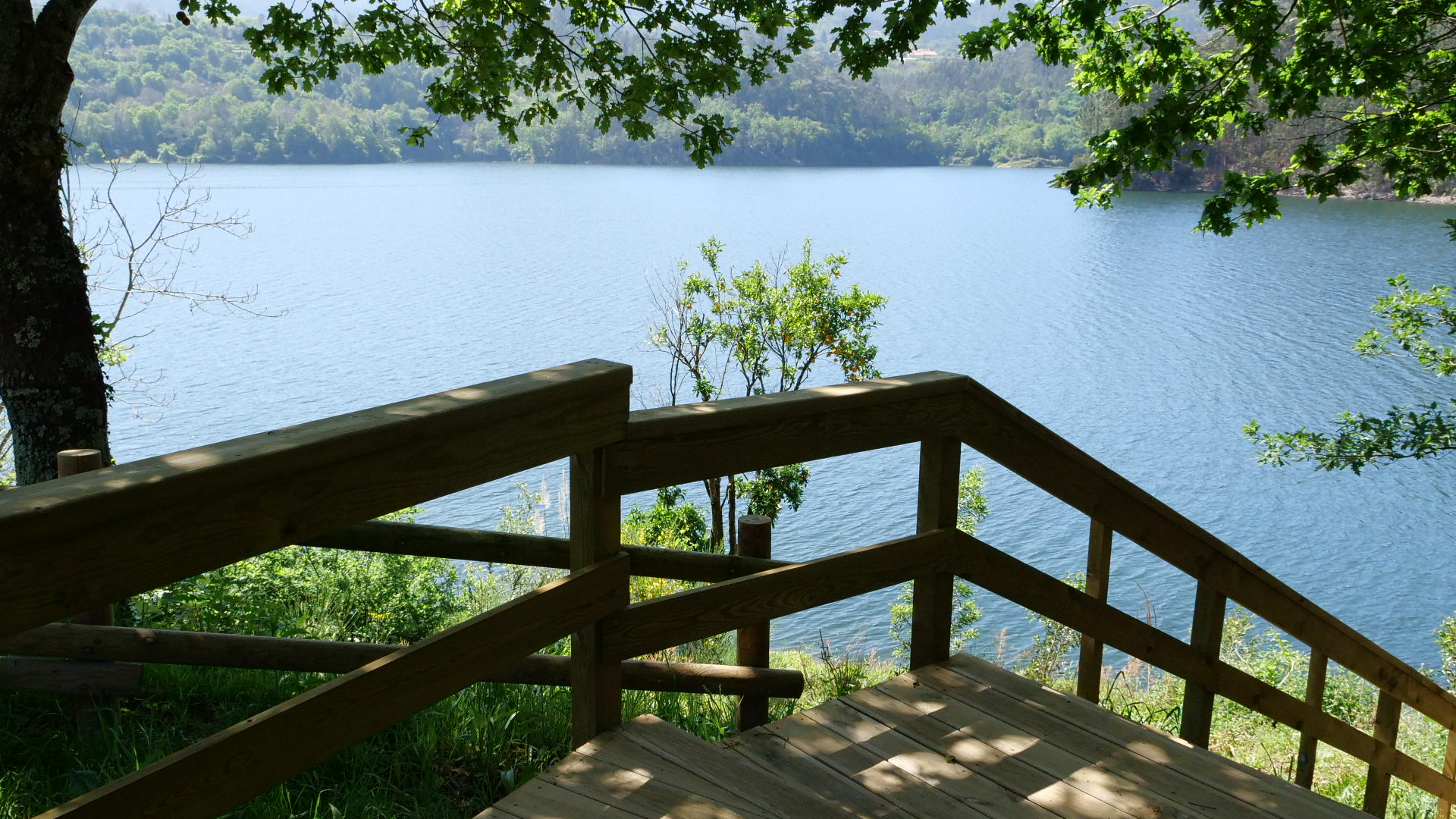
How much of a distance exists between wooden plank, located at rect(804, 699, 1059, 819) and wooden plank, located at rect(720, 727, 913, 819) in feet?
0.53

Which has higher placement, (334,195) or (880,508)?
(334,195)

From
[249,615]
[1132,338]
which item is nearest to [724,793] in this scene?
[249,615]

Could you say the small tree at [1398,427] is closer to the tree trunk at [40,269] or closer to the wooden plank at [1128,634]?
the wooden plank at [1128,634]

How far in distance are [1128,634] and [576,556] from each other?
71.2 inches

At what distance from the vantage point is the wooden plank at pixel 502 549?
12.8 feet

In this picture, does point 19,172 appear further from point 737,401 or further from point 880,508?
point 880,508

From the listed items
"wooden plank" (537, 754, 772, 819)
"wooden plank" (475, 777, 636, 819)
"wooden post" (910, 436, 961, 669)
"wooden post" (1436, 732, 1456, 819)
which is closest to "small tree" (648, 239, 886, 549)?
"wooden post" (1436, 732, 1456, 819)

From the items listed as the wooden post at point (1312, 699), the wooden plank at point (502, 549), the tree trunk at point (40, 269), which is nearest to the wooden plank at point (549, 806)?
the wooden plank at point (502, 549)

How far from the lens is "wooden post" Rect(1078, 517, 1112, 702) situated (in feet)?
10.7

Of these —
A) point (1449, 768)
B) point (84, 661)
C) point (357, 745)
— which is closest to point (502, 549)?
point (357, 745)

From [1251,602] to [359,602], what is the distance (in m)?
5.27

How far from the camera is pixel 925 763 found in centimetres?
269

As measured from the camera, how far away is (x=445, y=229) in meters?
59.0

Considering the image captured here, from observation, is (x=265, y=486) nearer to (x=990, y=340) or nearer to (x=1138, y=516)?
(x=1138, y=516)
